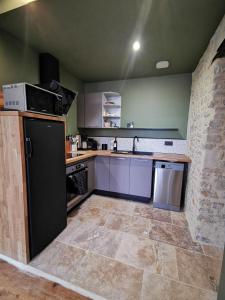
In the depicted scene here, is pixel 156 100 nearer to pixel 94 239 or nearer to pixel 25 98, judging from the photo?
pixel 25 98

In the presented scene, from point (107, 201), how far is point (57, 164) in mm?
1468

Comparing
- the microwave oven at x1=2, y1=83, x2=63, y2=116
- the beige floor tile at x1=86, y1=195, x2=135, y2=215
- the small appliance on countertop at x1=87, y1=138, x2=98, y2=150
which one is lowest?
the beige floor tile at x1=86, y1=195, x2=135, y2=215

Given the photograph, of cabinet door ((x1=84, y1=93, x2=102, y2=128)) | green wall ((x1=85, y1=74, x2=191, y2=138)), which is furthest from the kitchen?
cabinet door ((x1=84, y1=93, x2=102, y2=128))

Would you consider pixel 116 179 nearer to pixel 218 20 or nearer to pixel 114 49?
pixel 114 49

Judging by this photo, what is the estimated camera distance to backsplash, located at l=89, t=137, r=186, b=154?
305 centimetres

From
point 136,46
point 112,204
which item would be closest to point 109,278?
point 112,204

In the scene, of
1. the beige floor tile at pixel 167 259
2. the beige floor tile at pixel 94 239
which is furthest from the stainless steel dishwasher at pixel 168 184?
the beige floor tile at pixel 94 239

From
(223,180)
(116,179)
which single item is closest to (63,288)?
(116,179)

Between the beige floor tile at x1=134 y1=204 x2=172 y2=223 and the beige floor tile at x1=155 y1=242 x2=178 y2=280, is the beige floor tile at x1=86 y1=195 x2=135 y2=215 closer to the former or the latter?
the beige floor tile at x1=134 y1=204 x2=172 y2=223

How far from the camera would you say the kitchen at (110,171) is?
137cm

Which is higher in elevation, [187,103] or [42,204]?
[187,103]

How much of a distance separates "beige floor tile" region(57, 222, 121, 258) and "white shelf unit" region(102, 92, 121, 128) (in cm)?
202

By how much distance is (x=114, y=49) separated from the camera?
2.08m

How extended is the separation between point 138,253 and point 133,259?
10cm
